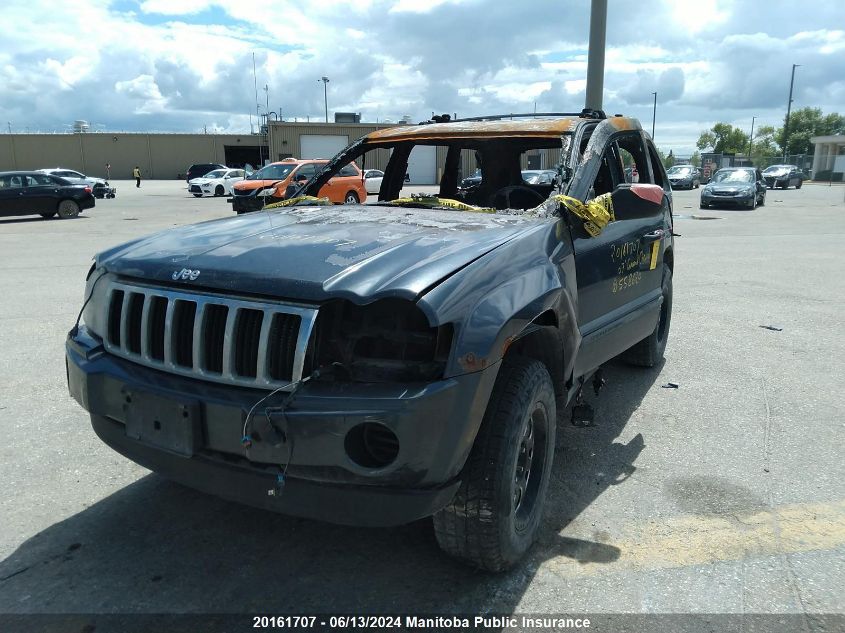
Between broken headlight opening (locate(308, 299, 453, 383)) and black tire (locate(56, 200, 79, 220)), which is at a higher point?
broken headlight opening (locate(308, 299, 453, 383))

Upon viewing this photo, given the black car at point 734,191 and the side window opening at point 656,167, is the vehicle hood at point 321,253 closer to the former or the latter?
the side window opening at point 656,167

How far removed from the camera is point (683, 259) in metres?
11.8

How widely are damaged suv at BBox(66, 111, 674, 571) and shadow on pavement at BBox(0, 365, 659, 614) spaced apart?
213 millimetres

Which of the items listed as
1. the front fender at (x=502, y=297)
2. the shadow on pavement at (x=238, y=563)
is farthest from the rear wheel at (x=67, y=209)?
the front fender at (x=502, y=297)

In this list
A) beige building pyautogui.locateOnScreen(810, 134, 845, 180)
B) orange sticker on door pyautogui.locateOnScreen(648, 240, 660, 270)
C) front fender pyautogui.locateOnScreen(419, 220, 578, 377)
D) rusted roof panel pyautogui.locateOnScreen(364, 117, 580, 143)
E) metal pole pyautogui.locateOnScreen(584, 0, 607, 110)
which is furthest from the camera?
beige building pyautogui.locateOnScreen(810, 134, 845, 180)

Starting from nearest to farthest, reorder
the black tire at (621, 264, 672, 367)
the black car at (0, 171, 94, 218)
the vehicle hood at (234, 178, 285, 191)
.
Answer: the black tire at (621, 264, 672, 367)
the black car at (0, 171, 94, 218)
the vehicle hood at (234, 178, 285, 191)

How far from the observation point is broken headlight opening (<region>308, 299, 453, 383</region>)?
7.55 feet

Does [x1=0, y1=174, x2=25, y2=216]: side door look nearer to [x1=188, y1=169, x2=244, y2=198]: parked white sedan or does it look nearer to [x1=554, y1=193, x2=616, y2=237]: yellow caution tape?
[x1=188, y1=169, x2=244, y2=198]: parked white sedan

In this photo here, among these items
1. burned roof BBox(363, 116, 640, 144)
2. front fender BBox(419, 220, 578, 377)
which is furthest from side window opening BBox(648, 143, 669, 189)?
front fender BBox(419, 220, 578, 377)

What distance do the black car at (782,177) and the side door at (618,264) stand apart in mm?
44815

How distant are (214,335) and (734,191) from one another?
25957 mm

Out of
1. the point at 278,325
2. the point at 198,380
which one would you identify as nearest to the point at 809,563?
the point at 278,325

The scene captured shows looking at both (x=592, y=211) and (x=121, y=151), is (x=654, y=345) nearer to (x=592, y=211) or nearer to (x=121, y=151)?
(x=592, y=211)

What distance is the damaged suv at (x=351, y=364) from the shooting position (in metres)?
2.22
